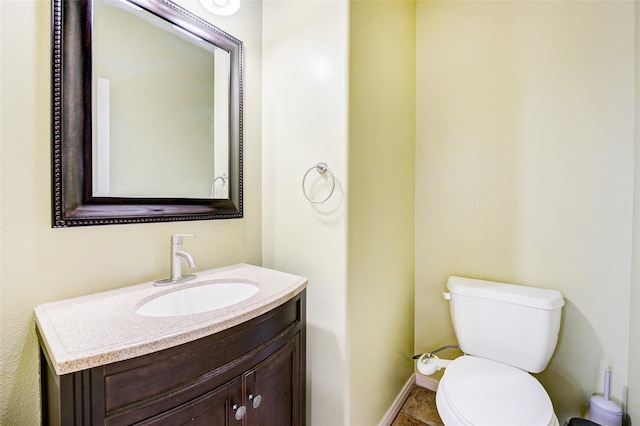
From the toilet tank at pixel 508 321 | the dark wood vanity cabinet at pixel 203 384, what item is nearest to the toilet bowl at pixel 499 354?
the toilet tank at pixel 508 321

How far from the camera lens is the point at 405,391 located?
5.51 feet

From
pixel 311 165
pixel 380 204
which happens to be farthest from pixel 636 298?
pixel 311 165

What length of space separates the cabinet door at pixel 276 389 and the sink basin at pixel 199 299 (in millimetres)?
246

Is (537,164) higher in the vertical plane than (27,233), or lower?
higher

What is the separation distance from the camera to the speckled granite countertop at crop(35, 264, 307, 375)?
545 millimetres

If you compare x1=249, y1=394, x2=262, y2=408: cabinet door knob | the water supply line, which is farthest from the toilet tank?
x1=249, y1=394, x2=262, y2=408: cabinet door knob

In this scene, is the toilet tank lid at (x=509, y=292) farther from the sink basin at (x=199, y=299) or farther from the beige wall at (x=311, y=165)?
the sink basin at (x=199, y=299)

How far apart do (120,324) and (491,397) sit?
129 cm

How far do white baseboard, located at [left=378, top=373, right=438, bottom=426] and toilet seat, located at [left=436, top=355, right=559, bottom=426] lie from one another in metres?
0.49

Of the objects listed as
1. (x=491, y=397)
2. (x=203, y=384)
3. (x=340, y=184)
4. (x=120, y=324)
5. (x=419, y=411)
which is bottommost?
(x=419, y=411)

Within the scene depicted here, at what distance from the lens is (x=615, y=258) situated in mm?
1267

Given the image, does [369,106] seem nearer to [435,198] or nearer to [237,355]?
[435,198]

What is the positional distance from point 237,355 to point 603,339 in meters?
1.66

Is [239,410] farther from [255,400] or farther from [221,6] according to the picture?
[221,6]
